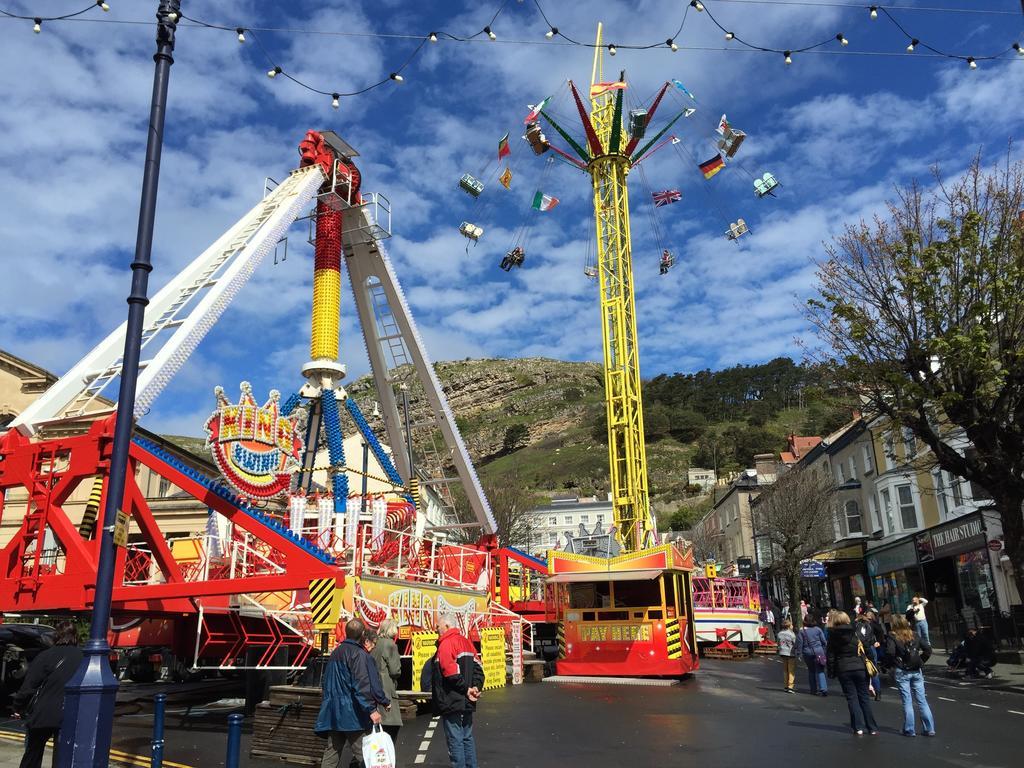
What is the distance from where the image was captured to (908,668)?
959 centimetres

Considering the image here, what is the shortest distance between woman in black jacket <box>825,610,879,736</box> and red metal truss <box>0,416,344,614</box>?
6796 mm

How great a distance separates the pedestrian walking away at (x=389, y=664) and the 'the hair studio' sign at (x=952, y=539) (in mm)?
24184

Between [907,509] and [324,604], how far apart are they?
94.3 ft

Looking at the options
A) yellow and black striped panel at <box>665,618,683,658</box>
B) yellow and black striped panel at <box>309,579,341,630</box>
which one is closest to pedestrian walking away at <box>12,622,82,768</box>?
yellow and black striped panel at <box>309,579,341,630</box>

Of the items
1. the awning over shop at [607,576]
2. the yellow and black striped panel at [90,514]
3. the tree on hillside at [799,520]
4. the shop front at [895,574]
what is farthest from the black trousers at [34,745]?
the tree on hillside at [799,520]

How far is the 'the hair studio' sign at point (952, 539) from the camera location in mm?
26062

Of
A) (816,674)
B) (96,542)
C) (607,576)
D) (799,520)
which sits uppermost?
(799,520)

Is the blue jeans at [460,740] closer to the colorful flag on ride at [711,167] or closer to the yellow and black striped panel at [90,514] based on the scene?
the yellow and black striped panel at [90,514]

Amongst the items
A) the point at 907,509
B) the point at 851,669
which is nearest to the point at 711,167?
the point at 907,509

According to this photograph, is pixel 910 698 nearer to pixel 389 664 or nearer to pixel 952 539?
pixel 389 664

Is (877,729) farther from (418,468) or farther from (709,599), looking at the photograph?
(709,599)

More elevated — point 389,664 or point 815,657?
point 389,664

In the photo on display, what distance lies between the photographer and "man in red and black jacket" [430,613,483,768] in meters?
6.88

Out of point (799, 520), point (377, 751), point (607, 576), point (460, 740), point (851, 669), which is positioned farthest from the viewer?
point (799, 520)
